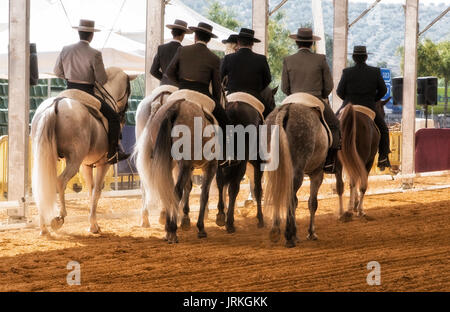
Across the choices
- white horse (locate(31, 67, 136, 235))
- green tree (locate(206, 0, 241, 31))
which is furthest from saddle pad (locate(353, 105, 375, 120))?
green tree (locate(206, 0, 241, 31))

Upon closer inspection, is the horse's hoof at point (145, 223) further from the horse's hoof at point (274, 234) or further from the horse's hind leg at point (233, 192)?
the horse's hoof at point (274, 234)

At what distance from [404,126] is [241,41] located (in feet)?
26.7

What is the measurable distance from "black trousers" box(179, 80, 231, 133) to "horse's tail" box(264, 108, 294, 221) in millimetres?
1054

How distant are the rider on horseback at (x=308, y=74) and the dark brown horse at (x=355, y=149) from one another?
5.00ft

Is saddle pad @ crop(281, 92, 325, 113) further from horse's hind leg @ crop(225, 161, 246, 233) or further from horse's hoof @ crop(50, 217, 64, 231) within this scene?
horse's hoof @ crop(50, 217, 64, 231)

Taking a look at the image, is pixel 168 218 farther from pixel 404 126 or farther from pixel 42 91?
pixel 42 91

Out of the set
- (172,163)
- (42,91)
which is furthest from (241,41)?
(42,91)

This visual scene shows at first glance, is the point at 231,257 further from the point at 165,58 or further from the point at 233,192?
the point at 165,58

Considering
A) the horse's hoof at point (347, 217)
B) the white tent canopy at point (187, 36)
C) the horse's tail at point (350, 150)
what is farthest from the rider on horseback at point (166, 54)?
the white tent canopy at point (187, 36)

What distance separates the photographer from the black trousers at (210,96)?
9.75 m

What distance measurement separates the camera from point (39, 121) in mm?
9352

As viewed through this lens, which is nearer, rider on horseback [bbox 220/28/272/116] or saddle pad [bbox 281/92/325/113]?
saddle pad [bbox 281/92/325/113]

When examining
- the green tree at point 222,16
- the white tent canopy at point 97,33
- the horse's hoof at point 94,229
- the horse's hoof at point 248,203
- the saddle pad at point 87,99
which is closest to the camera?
the saddle pad at point 87,99

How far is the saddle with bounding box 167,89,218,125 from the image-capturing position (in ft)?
31.0
